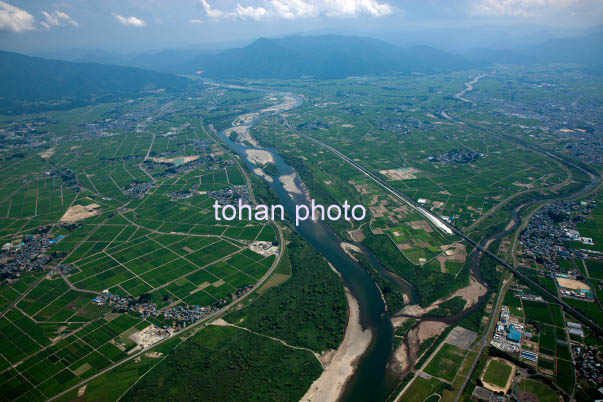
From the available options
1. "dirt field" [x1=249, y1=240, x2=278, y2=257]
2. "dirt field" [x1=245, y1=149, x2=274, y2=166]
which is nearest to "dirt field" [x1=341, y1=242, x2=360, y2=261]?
"dirt field" [x1=249, y1=240, x2=278, y2=257]

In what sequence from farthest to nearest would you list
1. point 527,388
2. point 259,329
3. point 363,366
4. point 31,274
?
1. point 31,274
2. point 259,329
3. point 363,366
4. point 527,388

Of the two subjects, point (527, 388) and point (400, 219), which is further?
point (400, 219)

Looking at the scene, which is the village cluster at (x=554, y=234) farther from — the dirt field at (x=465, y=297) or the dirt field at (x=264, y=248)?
the dirt field at (x=264, y=248)

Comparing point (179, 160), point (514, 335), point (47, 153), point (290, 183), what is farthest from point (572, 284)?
point (47, 153)

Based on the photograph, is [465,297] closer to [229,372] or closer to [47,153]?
[229,372]

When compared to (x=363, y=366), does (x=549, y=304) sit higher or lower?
higher

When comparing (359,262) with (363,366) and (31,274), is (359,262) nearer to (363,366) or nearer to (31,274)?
(363,366)

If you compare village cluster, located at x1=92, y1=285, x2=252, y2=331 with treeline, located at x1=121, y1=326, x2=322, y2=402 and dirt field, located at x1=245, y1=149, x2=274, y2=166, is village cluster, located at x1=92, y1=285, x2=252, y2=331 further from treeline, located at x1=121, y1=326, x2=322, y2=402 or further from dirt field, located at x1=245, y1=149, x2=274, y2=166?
dirt field, located at x1=245, y1=149, x2=274, y2=166

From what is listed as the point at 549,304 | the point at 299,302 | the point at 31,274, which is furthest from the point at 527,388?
the point at 31,274

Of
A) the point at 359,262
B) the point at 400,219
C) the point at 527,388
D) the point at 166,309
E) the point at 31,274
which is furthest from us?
the point at 400,219
